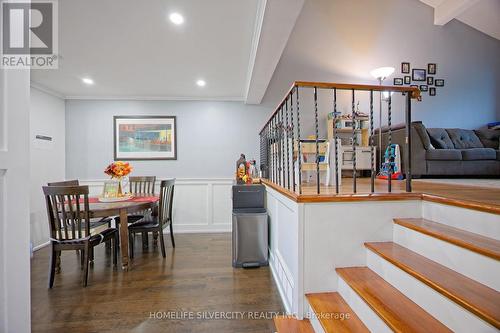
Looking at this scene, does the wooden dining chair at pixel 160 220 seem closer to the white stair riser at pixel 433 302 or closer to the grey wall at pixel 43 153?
the grey wall at pixel 43 153

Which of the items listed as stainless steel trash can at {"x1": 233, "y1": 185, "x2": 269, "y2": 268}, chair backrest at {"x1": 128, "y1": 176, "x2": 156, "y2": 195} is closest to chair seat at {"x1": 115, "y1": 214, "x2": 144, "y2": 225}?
chair backrest at {"x1": 128, "y1": 176, "x2": 156, "y2": 195}

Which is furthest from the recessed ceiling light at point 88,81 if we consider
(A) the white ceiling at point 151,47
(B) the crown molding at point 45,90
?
(B) the crown molding at point 45,90

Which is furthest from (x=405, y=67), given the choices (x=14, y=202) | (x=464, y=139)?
(x=14, y=202)

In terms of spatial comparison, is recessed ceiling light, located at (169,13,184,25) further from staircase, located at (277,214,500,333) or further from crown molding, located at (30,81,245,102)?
staircase, located at (277,214,500,333)

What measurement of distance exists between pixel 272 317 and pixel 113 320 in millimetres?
1237

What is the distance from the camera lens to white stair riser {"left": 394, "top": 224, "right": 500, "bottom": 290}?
1041 mm

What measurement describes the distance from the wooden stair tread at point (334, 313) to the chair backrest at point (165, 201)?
210 centimetres

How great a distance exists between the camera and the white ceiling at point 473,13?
4.05 m

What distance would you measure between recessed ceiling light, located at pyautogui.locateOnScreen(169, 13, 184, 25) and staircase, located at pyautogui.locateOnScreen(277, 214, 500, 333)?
8.14 ft

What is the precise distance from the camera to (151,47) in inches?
99.5

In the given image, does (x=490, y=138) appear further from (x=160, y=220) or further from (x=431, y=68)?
(x=160, y=220)

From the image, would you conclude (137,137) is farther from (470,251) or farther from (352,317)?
(470,251)

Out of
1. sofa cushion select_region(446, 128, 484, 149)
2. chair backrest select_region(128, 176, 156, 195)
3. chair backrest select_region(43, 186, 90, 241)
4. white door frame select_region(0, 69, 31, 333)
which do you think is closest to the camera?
white door frame select_region(0, 69, 31, 333)

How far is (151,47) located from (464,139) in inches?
205
